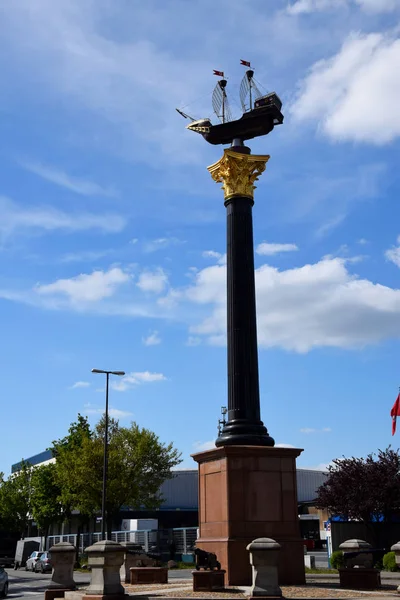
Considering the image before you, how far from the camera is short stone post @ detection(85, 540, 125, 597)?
55.7ft

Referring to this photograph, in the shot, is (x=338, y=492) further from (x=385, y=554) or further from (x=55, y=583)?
(x=55, y=583)

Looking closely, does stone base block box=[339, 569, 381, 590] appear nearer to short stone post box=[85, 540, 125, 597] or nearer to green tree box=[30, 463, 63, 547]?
short stone post box=[85, 540, 125, 597]

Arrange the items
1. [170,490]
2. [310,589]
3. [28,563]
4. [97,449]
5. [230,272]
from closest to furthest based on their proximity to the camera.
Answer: [310,589], [230,272], [97,449], [28,563], [170,490]

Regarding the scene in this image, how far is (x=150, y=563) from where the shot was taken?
25859mm

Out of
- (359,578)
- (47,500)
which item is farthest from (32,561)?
(359,578)

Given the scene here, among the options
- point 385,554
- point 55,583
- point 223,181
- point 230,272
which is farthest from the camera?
point 385,554

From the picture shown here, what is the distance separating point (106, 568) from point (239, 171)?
13.7 metres

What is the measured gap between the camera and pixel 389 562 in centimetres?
3481

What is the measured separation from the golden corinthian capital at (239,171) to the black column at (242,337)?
35 centimetres

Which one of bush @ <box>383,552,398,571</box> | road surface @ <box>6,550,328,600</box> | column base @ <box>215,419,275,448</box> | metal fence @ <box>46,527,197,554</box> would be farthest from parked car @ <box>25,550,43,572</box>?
column base @ <box>215,419,275,448</box>

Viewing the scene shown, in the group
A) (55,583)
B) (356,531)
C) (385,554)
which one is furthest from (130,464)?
(55,583)

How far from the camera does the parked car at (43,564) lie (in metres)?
49.1

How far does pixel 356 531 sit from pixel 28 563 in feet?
87.9

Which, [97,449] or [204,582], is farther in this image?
[97,449]
